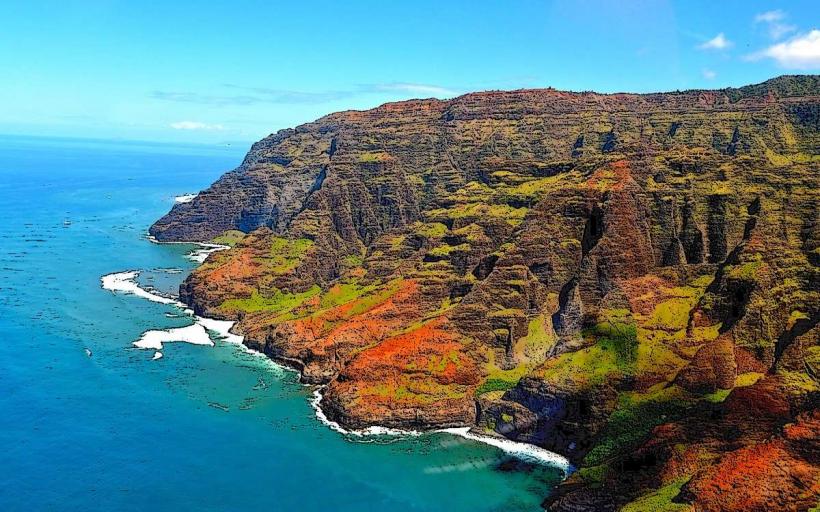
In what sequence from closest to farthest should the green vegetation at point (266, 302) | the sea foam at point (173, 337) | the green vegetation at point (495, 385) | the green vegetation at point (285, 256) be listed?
the green vegetation at point (495, 385) → the sea foam at point (173, 337) → the green vegetation at point (266, 302) → the green vegetation at point (285, 256)

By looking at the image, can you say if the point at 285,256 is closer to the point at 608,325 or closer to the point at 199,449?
the point at 199,449

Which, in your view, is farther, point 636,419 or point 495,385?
point 495,385

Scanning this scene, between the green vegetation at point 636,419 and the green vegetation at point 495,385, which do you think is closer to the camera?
the green vegetation at point 636,419


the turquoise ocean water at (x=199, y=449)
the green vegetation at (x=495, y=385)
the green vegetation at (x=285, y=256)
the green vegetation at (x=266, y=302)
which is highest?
the green vegetation at (x=285, y=256)

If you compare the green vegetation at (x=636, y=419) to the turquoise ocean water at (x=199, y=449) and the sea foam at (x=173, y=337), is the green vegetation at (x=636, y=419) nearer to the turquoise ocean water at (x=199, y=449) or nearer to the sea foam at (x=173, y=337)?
the turquoise ocean water at (x=199, y=449)

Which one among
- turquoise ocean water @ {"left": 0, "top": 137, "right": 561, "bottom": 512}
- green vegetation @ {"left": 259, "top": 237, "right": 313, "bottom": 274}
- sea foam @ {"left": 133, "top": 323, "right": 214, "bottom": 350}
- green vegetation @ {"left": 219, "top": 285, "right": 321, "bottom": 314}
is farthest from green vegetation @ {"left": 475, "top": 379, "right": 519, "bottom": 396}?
green vegetation @ {"left": 259, "top": 237, "right": 313, "bottom": 274}

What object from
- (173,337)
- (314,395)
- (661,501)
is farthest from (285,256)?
(661,501)

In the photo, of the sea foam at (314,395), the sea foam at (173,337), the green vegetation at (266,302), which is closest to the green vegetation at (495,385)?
the sea foam at (314,395)

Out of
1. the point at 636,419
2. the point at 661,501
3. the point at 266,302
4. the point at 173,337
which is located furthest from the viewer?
the point at 266,302

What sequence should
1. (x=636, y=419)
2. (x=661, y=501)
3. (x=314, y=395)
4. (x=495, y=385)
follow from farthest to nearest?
(x=314, y=395) < (x=495, y=385) < (x=636, y=419) < (x=661, y=501)

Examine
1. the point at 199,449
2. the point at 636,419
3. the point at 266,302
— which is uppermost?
the point at 636,419

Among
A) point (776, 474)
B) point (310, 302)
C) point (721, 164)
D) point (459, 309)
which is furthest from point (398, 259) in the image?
point (776, 474)

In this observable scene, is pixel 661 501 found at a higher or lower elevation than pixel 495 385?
higher

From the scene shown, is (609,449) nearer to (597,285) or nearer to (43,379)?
(597,285)
